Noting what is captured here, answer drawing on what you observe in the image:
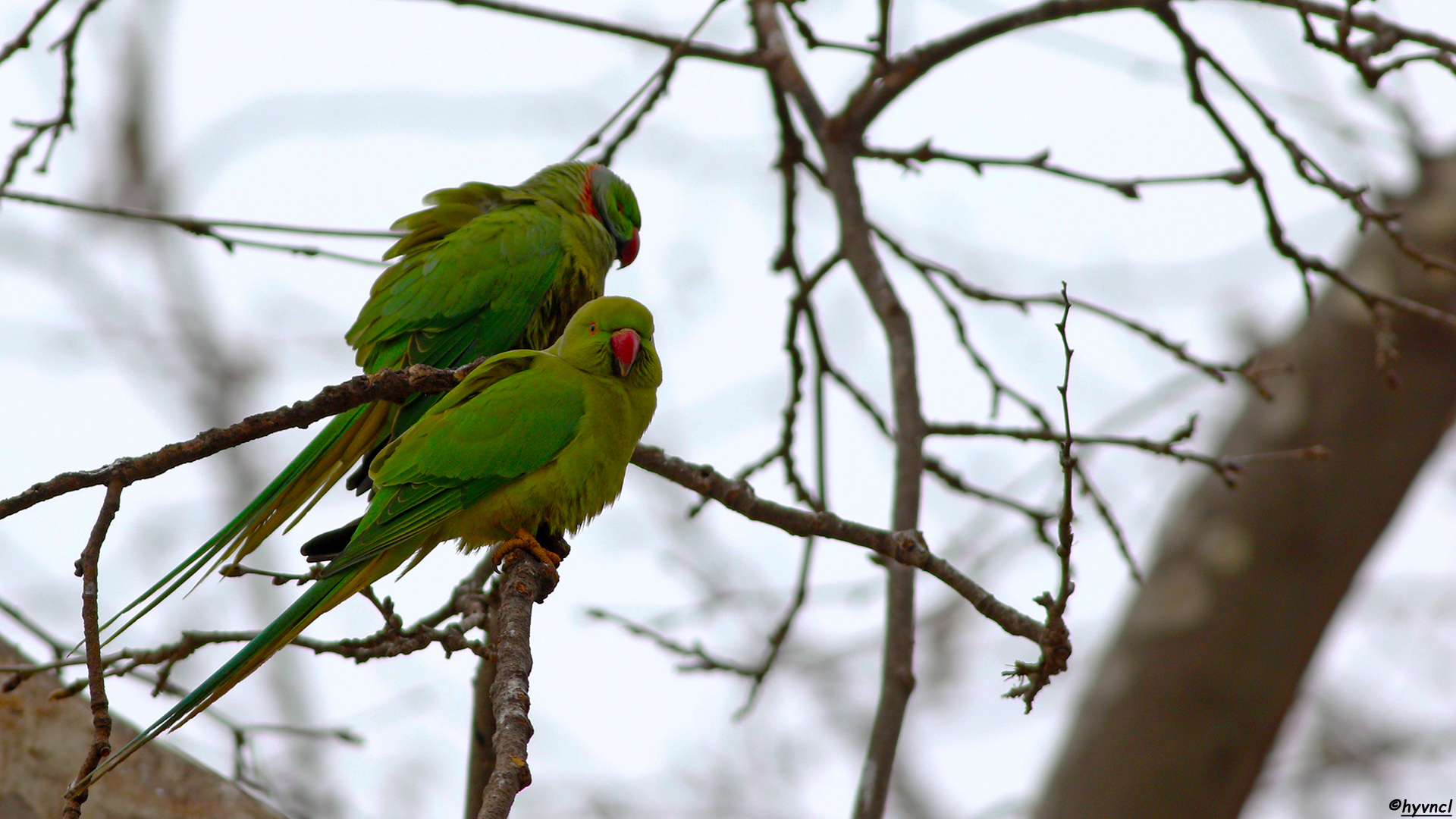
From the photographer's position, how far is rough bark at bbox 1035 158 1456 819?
14.8 ft

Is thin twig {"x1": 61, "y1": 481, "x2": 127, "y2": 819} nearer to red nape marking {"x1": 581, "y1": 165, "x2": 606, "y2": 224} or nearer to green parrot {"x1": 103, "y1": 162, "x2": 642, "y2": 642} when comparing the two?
green parrot {"x1": 103, "y1": 162, "x2": 642, "y2": 642}

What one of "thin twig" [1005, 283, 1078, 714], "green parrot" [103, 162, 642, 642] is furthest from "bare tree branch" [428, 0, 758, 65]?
"thin twig" [1005, 283, 1078, 714]

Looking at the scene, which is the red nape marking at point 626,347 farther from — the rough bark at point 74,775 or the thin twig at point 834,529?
the rough bark at point 74,775

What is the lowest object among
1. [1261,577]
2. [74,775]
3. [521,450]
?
[74,775]

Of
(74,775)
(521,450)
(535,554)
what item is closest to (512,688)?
(535,554)

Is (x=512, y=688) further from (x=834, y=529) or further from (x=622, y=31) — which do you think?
(x=622, y=31)

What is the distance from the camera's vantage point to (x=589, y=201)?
4.10 meters

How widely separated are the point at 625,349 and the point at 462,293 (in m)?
0.91

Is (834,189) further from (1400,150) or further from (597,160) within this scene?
(1400,150)

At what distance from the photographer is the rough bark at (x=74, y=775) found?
238 cm

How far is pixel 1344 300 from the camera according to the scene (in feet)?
16.5

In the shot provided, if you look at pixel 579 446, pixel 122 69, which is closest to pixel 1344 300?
pixel 579 446

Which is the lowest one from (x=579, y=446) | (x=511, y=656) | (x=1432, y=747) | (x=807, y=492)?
(x=511, y=656)

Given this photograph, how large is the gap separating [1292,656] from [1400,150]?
96.9 inches
